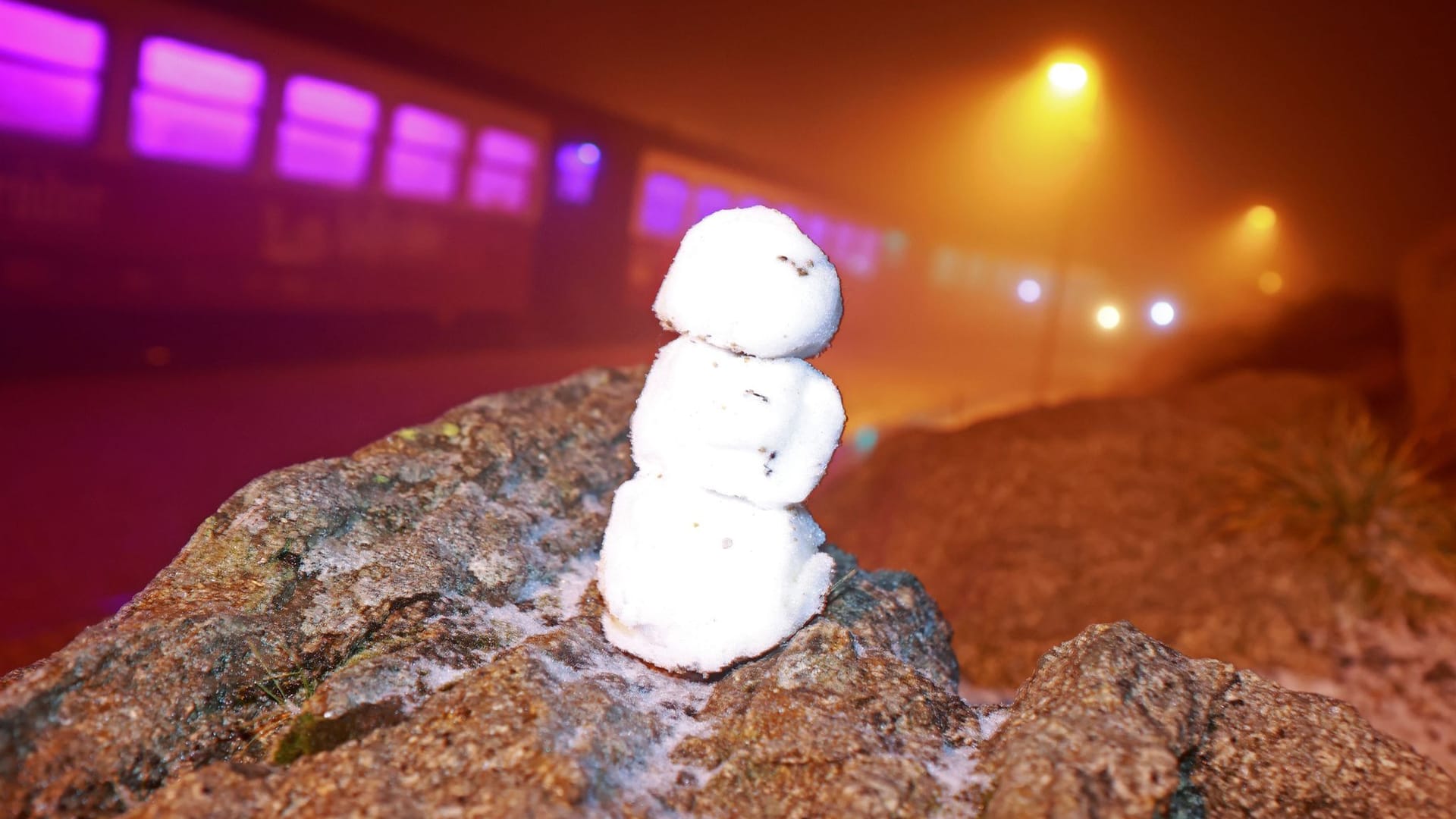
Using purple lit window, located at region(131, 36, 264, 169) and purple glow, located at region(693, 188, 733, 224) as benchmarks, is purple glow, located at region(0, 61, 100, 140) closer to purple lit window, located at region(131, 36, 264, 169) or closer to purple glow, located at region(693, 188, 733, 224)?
purple lit window, located at region(131, 36, 264, 169)

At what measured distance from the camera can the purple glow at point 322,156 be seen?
9.46 m

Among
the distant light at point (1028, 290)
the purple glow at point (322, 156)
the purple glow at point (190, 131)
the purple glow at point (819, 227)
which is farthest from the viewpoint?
the distant light at point (1028, 290)

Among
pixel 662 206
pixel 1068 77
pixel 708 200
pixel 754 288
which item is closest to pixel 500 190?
pixel 662 206

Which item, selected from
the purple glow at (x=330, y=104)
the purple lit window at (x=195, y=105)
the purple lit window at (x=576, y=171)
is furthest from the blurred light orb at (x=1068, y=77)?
the purple lit window at (x=195, y=105)

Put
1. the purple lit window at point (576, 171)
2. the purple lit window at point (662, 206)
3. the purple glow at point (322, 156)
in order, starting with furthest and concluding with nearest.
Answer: the purple lit window at point (662, 206) → the purple lit window at point (576, 171) → the purple glow at point (322, 156)

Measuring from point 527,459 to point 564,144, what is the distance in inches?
425

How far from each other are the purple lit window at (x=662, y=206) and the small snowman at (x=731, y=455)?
1287cm

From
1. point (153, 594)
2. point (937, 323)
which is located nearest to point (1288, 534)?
point (153, 594)

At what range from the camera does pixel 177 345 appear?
9977mm

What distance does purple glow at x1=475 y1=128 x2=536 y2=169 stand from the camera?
11.7 metres

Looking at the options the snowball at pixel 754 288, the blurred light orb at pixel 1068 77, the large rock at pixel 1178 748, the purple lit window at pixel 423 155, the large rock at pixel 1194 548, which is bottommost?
the large rock at pixel 1194 548

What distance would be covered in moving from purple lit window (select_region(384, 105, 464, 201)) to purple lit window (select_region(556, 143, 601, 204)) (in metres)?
2.33

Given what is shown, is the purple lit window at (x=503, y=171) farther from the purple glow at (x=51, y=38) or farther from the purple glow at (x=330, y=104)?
the purple glow at (x=51, y=38)

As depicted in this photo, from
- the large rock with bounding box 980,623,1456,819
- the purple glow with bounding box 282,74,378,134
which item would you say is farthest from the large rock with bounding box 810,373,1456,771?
the purple glow with bounding box 282,74,378,134
